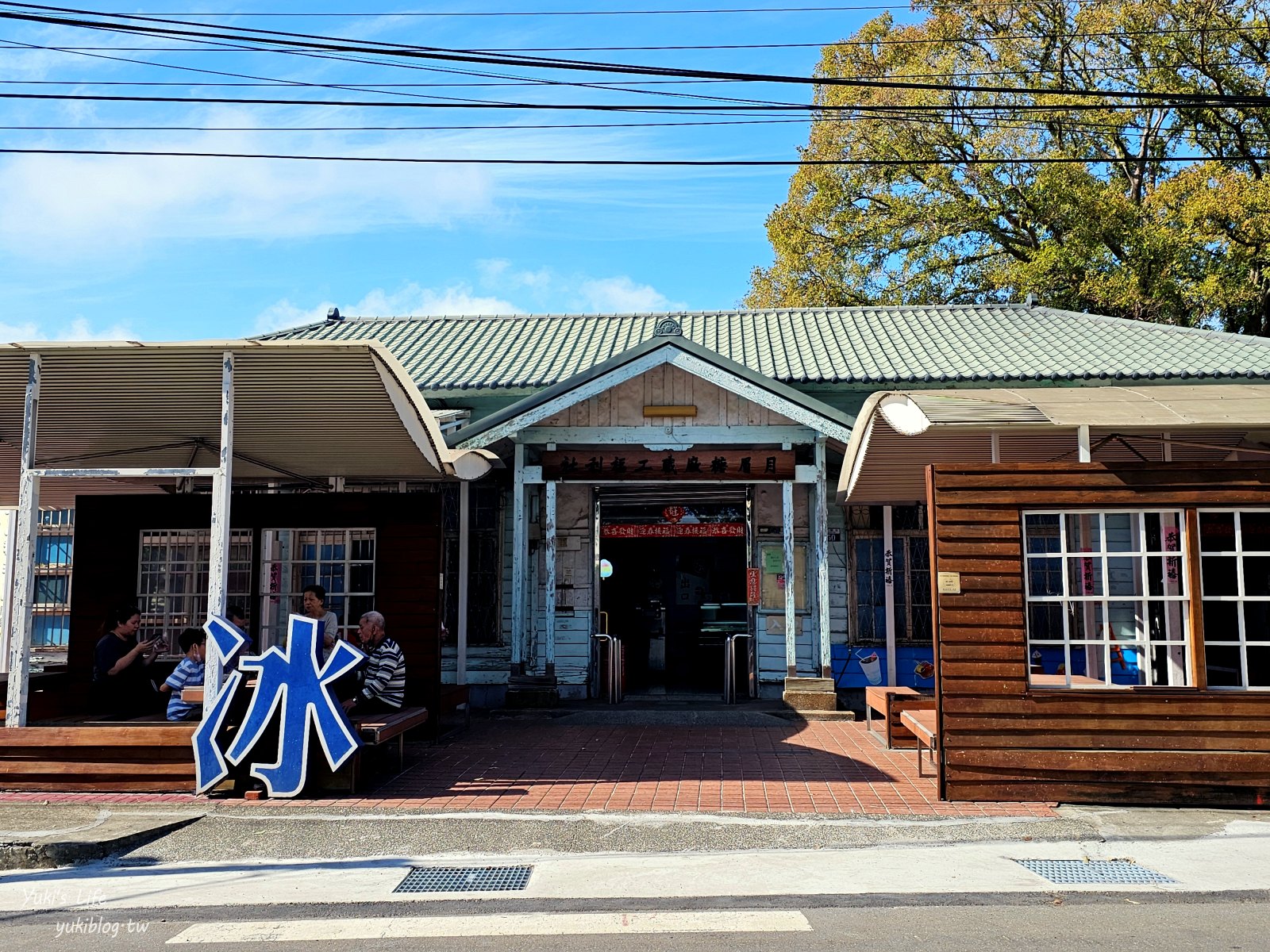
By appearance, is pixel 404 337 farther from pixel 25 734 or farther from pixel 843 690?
pixel 25 734

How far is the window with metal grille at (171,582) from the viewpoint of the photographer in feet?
38.1

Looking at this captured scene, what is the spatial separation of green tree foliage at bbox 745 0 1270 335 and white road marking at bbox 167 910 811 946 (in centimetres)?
1892

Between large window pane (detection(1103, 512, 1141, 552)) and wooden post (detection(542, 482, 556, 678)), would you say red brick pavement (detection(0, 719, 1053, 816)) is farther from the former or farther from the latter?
large window pane (detection(1103, 512, 1141, 552))

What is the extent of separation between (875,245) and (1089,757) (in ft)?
63.3

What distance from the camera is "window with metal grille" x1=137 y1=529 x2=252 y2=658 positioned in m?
11.6

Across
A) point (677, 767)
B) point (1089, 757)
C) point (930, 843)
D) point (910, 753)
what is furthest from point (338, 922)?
point (910, 753)

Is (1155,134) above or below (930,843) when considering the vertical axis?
above

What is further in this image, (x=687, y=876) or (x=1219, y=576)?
(x=1219, y=576)

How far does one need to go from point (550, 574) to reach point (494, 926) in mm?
8014

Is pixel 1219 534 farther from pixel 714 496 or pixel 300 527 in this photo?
pixel 300 527

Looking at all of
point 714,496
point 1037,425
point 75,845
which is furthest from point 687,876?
point 714,496

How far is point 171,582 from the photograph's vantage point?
11.9 metres

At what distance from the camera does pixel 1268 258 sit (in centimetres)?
2158

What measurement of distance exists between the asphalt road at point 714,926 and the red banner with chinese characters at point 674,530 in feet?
28.9
